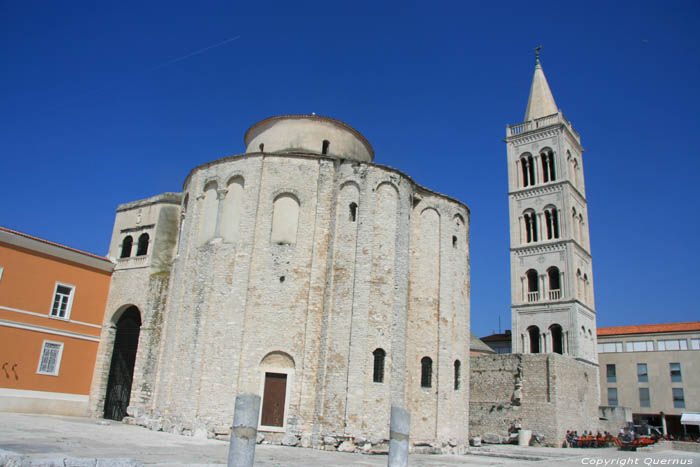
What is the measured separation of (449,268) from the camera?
A: 22.2 meters

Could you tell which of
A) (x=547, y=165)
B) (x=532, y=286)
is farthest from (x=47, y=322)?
(x=547, y=165)

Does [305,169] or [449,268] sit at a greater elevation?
[305,169]

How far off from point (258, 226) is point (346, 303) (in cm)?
419

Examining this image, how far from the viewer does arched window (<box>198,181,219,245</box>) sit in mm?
20781

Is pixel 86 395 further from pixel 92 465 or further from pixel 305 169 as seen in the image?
pixel 92 465

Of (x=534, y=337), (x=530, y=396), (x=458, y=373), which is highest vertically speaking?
(x=534, y=337)

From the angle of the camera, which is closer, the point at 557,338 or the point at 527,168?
the point at 557,338

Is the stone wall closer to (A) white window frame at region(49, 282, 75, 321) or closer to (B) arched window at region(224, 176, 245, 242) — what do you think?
(B) arched window at region(224, 176, 245, 242)

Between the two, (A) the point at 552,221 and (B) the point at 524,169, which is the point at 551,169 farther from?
(A) the point at 552,221

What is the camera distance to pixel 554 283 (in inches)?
1667

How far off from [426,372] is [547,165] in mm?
30515

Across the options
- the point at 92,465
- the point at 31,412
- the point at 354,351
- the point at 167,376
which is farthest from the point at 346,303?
the point at 31,412

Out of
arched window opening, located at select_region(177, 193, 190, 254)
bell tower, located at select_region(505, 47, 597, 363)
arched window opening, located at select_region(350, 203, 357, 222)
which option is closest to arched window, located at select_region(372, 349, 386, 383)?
arched window opening, located at select_region(350, 203, 357, 222)

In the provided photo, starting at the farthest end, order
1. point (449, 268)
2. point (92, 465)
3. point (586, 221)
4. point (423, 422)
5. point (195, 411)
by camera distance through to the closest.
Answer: point (586, 221) → point (449, 268) → point (423, 422) → point (195, 411) → point (92, 465)
